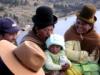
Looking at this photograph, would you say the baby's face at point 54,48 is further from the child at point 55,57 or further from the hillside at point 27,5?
the hillside at point 27,5

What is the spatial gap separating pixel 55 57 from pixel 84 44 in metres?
0.57

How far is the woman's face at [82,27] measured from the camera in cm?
500

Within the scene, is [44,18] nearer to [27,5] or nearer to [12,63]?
[12,63]

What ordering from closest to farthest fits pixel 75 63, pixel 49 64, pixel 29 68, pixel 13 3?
1. pixel 29 68
2. pixel 49 64
3. pixel 75 63
4. pixel 13 3

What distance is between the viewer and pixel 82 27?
4.99m

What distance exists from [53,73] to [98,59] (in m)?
0.60

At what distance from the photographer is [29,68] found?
2.87 metres

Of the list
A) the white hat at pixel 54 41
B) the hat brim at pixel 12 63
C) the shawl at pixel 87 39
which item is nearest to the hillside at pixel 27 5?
the shawl at pixel 87 39

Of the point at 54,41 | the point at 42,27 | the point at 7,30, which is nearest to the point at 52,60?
the point at 54,41

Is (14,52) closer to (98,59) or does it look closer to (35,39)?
(35,39)

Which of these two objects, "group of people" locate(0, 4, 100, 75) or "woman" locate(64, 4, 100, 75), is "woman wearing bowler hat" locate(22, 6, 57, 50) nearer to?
"group of people" locate(0, 4, 100, 75)

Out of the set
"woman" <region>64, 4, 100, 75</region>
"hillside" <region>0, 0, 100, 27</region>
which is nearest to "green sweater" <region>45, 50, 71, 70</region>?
"woman" <region>64, 4, 100, 75</region>

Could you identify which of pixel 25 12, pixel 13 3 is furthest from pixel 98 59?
pixel 13 3

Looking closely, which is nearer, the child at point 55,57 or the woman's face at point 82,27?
the child at point 55,57
